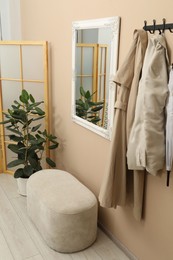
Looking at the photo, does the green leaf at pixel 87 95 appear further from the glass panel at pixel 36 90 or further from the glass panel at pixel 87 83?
the glass panel at pixel 36 90

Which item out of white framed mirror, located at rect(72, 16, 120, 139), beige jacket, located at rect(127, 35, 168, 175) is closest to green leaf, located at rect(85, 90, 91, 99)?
white framed mirror, located at rect(72, 16, 120, 139)

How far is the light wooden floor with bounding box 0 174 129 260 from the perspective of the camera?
6.51 feet

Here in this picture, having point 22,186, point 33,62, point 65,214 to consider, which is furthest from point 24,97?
point 65,214

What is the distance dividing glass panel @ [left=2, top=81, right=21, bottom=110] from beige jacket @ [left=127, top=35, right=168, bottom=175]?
72.1 inches

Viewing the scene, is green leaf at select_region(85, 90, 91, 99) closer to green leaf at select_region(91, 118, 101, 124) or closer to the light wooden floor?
green leaf at select_region(91, 118, 101, 124)

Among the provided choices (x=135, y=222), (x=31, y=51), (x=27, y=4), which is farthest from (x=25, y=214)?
(x=27, y=4)

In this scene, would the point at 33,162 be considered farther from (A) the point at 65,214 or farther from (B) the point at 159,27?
(B) the point at 159,27

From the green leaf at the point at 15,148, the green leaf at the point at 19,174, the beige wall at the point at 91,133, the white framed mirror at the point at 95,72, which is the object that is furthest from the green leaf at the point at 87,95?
the green leaf at the point at 19,174

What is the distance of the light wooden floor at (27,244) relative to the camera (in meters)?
1.98

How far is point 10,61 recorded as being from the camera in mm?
2855

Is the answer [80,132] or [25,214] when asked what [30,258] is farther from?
[80,132]

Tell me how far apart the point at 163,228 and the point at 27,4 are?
2.66 metres

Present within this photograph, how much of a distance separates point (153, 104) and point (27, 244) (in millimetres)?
1518

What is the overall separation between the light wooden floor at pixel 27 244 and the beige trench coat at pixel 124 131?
0.51 metres
